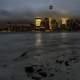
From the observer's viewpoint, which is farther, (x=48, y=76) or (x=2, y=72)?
(x=2, y=72)

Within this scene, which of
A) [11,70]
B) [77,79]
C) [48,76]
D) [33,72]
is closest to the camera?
[77,79]

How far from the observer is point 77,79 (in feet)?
63.9

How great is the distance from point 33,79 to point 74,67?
6221mm

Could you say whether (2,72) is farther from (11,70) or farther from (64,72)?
(64,72)

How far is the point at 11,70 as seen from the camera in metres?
24.1

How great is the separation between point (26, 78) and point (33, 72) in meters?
1.94

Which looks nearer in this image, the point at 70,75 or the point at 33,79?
the point at 33,79

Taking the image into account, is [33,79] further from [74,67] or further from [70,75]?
[74,67]

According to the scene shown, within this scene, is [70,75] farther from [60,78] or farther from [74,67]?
[74,67]

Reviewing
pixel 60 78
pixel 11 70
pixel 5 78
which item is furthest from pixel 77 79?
pixel 11 70

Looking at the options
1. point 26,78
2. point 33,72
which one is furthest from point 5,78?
point 33,72

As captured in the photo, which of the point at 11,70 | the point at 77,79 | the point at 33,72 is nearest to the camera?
the point at 77,79

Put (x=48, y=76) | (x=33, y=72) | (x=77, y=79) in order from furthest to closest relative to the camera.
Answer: (x=33, y=72) → (x=48, y=76) → (x=77, y=79)

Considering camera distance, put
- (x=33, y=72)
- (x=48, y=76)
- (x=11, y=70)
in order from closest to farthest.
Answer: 1. (x=48, y=76)
2. (x=33, y=72)
3. (x=11, y=70)
